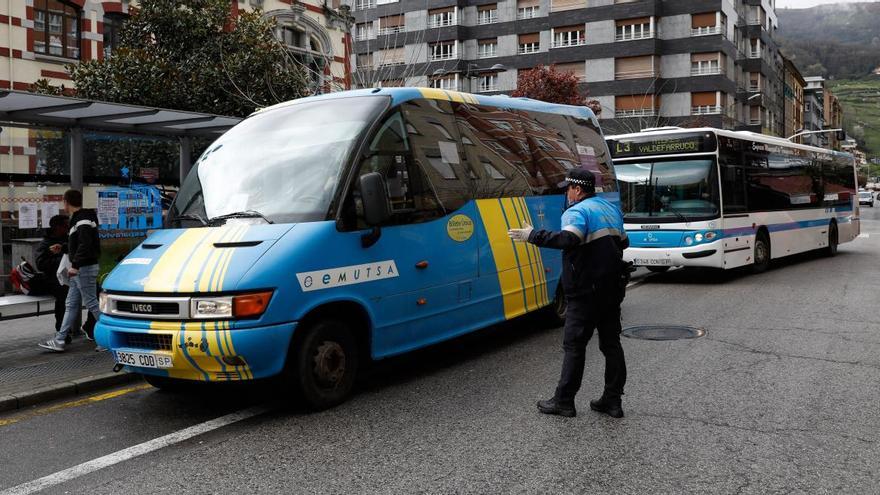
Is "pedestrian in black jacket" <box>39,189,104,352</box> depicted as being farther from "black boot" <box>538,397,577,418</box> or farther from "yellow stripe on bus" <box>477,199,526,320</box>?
"black boot" <box>538,397,577,418</box>

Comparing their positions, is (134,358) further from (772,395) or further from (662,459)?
(772,395)

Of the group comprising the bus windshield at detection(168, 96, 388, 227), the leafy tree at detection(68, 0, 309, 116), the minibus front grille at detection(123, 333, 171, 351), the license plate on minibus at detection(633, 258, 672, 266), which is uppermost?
the leafy tree at detection(68, 0, 309, 116)

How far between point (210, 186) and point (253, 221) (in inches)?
30.2

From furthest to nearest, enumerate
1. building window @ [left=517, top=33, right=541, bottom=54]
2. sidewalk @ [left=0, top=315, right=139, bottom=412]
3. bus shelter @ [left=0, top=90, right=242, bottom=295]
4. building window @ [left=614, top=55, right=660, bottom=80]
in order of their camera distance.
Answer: building window @ [left=517, top=33, right=541, bottom=54] → building window @ [left=614, top=55, right=660, bottom=80] → bus shelter @ [left=0, top=90, right=242, bottom=295] → sidewalk @ [left=0, top=315, right=139, bottom=412]

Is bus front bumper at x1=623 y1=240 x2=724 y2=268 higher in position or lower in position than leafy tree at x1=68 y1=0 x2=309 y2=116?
lower

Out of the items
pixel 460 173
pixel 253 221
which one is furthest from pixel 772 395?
pixel 253 221

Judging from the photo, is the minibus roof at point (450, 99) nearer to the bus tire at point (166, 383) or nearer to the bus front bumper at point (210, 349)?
the bus front bumper at point (210, 349)

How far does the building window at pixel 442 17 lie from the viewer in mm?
59281

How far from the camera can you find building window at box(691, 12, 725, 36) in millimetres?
50844

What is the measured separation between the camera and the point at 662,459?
4414mm

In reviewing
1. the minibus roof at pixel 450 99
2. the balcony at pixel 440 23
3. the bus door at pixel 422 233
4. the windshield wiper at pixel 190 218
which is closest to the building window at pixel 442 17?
the balcony at pixel 440 23

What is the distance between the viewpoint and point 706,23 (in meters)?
50.9

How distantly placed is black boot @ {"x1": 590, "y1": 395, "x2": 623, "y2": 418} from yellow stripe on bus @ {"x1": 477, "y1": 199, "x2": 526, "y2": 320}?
7.68 ft

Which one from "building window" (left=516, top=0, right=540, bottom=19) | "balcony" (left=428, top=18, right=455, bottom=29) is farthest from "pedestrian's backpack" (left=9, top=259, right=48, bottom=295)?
"balcony" (left=428, top=18, right=455, bottom=29)
